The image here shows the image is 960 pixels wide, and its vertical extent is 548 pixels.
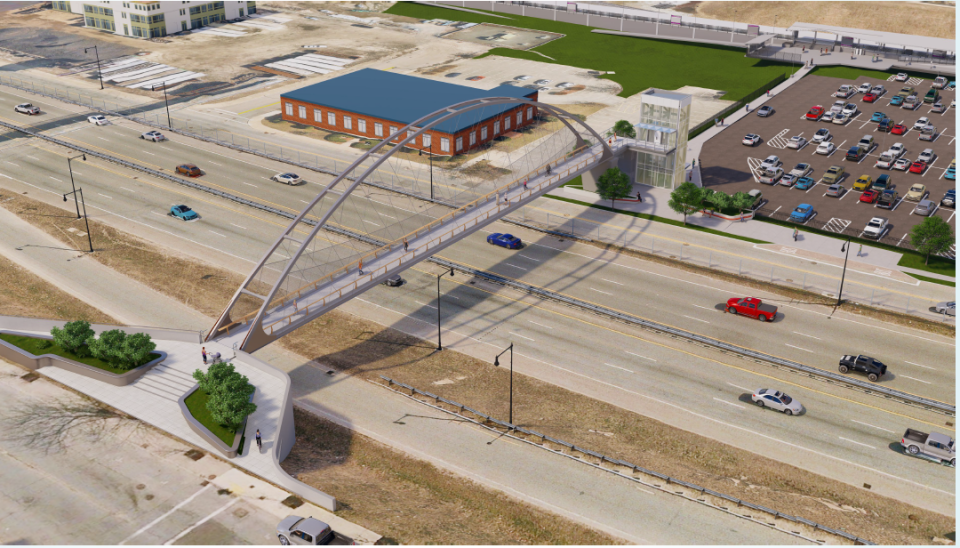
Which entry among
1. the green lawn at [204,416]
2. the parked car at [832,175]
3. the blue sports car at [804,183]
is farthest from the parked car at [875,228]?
the green lawn at [204,416]

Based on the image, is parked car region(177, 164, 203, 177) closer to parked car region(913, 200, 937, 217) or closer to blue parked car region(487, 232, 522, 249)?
blue parked car region(487, 232, 522, 249)

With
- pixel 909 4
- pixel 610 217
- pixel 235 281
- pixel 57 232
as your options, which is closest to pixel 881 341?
pixel 610 217

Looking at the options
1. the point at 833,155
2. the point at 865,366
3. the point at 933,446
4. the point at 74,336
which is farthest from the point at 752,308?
the point at 74,336

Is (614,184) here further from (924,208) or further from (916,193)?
(916,193)

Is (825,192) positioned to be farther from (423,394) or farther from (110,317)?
(110,317)

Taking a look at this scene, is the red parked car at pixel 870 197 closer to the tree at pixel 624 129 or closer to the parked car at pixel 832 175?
the parked car at pixel 832 175

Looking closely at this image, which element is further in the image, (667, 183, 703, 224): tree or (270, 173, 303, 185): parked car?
(270, 173, 303, 185): parked car

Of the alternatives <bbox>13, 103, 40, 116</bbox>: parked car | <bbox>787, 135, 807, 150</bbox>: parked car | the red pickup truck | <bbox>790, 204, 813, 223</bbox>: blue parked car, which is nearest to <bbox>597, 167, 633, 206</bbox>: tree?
<bbox>790, 204, 813, 223</bbox>: blue parked car
